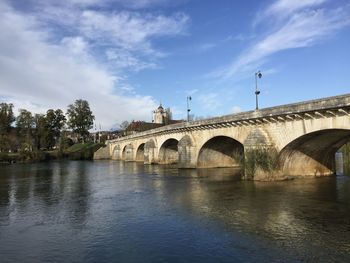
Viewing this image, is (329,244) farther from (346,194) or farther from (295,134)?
(295,134)

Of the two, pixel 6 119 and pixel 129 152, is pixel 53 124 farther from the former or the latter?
pixel 129 152

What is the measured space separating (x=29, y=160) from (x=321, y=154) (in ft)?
235

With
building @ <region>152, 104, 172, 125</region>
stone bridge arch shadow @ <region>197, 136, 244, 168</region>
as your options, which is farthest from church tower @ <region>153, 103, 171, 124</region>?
stone bridge arch shadow @ <region>197, 136, 244, 168</region>

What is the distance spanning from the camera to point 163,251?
13.3 meters

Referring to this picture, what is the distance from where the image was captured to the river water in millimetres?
12859

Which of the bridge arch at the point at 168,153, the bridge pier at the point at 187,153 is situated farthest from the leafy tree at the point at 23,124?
the bridge pier at the point at 187,153

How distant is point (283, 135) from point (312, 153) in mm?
4095

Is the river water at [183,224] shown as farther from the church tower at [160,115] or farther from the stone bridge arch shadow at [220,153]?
the church tower at [160,115]

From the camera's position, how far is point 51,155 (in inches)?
3775

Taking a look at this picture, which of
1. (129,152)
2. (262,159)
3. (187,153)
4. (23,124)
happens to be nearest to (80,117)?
(23,124)

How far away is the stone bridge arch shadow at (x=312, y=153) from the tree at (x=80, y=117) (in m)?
93.6

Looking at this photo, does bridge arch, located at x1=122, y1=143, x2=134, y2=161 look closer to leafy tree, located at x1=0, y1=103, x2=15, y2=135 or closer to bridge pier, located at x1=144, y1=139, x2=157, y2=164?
bridge pier, located at x1=144, y1=139, x2=157, y2=164

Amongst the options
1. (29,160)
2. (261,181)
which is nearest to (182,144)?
(261,181)

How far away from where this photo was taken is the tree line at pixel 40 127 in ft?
312
